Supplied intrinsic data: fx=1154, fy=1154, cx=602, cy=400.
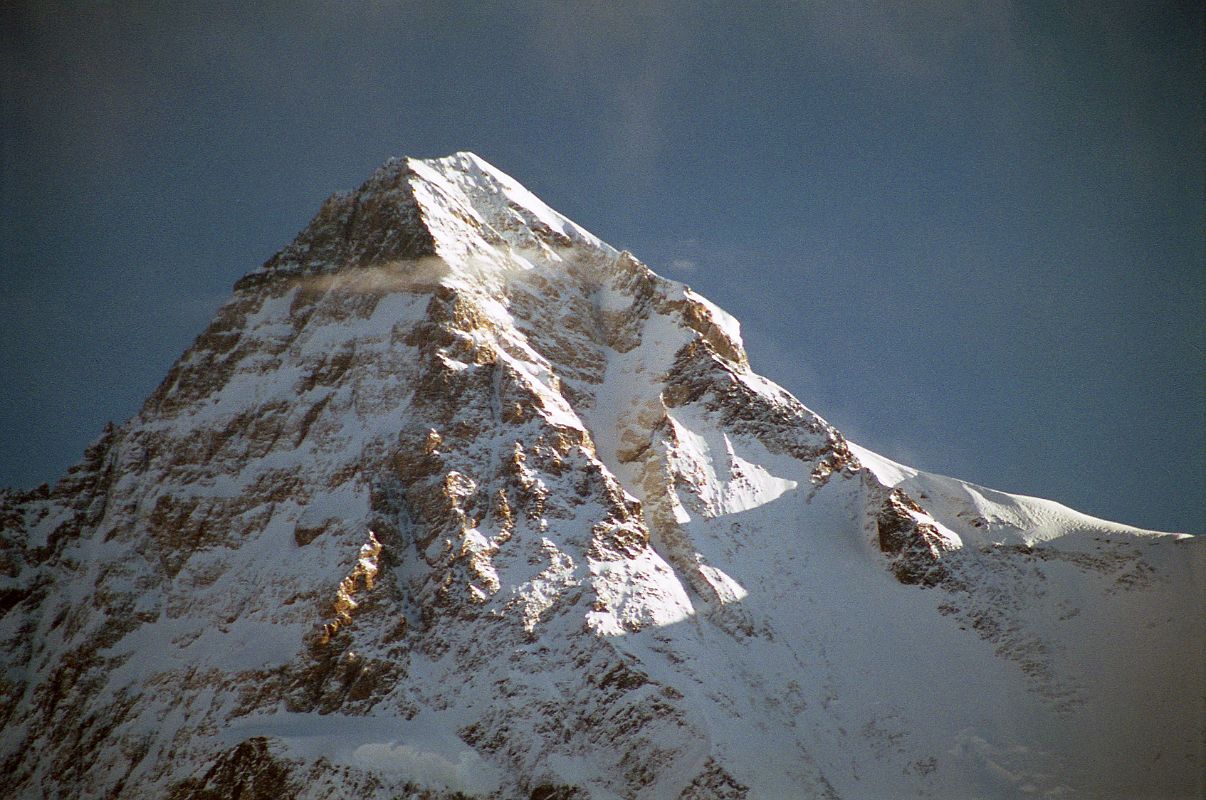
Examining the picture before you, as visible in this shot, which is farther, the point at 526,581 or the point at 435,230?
the point at 435,230

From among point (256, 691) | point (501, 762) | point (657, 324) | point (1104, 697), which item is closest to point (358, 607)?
point (256, 691)

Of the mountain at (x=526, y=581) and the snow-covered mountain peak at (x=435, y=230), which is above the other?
the snow-covered mountain peak at (x=435, y=230)

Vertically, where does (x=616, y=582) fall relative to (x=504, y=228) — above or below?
below

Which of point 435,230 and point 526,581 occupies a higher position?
point 435,230

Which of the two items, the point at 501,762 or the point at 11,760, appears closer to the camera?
the point at 501,762

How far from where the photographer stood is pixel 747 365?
128 metres

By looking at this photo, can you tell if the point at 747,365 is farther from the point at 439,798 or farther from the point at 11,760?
the point at 11,760

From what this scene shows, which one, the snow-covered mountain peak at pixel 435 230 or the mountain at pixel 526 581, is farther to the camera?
the snow-covered mountain peak at pixel 435 230

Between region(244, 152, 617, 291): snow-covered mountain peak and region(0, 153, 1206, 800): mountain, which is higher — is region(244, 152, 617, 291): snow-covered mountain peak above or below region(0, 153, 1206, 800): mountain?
above

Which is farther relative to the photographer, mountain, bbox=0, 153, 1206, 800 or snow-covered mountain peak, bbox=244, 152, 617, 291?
snow-covered mountain peak, bbox=244, 152, 617, 291

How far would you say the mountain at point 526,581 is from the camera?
8288cm

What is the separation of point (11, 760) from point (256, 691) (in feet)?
93.3

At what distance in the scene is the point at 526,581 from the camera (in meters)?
89.9

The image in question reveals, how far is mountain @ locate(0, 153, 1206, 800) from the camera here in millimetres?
82875
